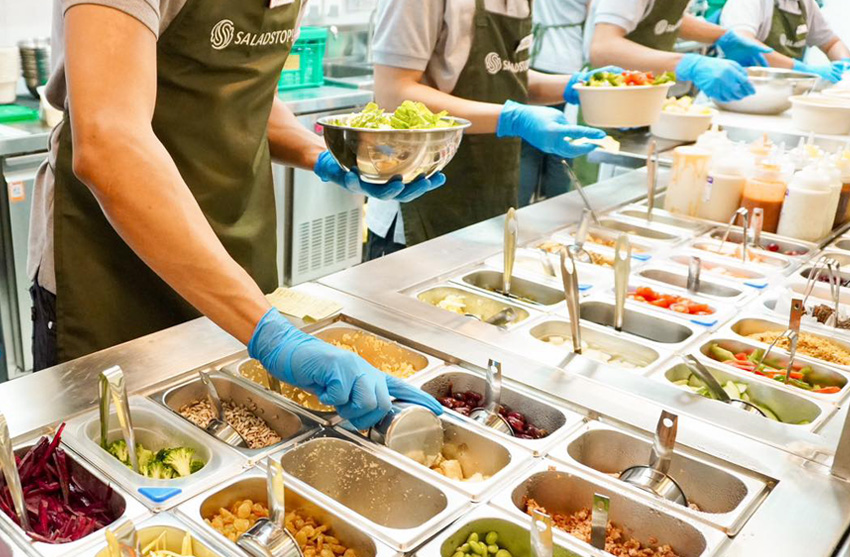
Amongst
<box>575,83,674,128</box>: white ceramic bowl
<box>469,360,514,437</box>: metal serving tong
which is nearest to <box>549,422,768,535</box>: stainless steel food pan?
<box>469,360,514,437</box>: metal serving tong

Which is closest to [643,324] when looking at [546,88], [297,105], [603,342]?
[603,342]

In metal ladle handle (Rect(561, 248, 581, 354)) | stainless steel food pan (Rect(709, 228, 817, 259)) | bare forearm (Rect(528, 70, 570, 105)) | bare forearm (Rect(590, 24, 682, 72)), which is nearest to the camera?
metal ladle handle (Rect(561, 248, 581, 354))

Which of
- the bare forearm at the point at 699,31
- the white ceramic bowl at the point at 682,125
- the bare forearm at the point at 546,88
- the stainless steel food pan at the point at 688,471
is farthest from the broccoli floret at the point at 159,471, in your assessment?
the bare forearm at the point at 699,31

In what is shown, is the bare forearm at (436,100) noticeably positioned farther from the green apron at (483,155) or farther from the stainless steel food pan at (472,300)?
the stainless steel food pan at (472,300)

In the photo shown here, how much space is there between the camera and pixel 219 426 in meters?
1.40

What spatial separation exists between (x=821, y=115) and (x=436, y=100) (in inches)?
75.5

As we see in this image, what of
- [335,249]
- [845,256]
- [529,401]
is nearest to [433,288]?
[529,401]

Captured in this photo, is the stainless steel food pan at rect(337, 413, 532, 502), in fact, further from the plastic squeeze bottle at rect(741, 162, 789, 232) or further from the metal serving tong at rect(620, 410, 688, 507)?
the plastic squeeze bottle at rect(741, 162, 789, 232)

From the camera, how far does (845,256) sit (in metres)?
2.45

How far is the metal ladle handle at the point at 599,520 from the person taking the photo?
1103 millimetres

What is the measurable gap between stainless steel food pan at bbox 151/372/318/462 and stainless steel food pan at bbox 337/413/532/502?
89 mm

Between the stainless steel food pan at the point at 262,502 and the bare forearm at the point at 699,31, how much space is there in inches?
163

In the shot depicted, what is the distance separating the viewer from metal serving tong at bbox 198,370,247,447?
A: 1.38m

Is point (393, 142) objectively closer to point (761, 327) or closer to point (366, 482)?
point (366, 482)
